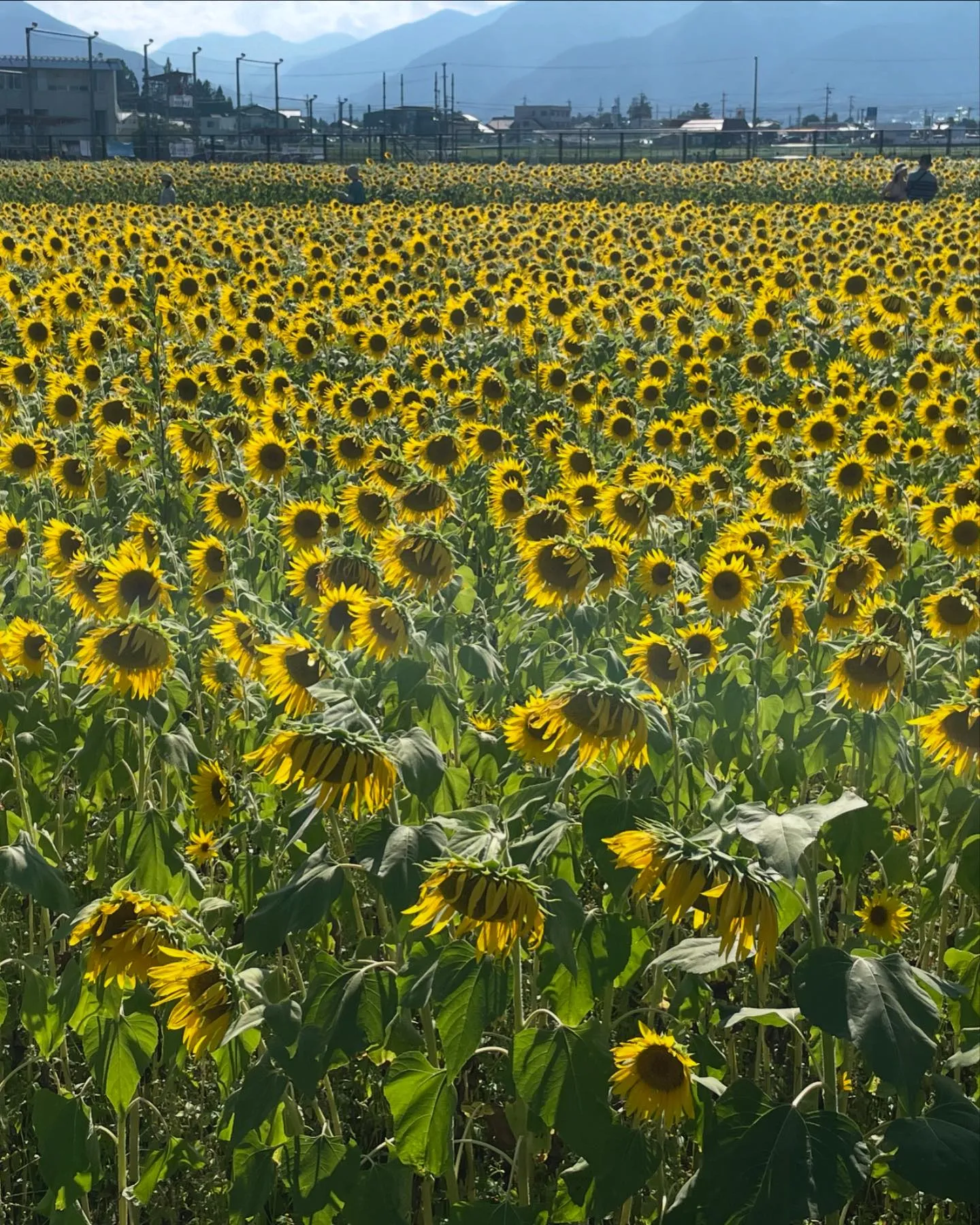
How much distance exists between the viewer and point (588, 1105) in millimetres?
2490

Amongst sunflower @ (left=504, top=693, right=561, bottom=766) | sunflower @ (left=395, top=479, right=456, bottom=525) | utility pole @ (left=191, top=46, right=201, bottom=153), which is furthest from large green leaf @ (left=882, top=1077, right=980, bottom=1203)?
utility pole @ (left=191, top=46, right=201, bottom=153)

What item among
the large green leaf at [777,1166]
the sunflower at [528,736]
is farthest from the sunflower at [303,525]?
the large green leaf at [777,1166]

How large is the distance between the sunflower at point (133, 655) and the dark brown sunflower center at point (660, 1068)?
61.2 inches

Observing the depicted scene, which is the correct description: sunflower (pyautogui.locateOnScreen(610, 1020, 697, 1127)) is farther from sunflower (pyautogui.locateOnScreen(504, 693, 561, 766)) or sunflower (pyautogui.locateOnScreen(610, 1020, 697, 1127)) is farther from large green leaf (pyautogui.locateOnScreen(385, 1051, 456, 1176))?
sunflower (pyautogui.locateOnScreen(504, 693, 561, 766))

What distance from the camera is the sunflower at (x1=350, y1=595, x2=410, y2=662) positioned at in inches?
137

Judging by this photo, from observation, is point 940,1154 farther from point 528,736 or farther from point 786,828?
point 528,736

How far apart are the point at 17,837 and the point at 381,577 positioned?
120cm

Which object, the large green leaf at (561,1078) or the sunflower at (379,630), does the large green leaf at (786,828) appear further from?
the sunflower at (379,630)

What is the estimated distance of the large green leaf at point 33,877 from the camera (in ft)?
9.92

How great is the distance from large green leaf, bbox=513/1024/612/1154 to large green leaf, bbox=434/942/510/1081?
0.10 metres

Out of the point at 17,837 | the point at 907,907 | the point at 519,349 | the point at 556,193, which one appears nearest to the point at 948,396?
the point at 519,349

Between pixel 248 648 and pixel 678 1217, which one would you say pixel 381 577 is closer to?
pixel 248 648

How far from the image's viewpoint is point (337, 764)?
2.49m

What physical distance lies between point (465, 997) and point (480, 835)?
279mm
